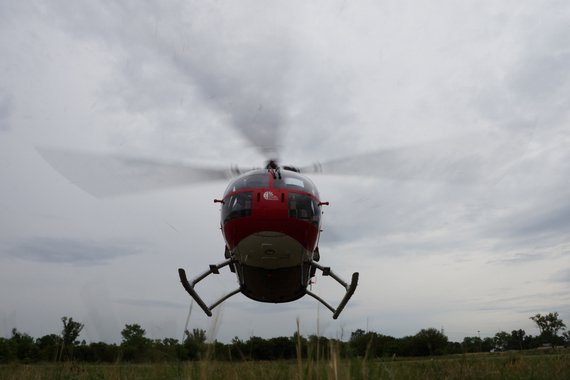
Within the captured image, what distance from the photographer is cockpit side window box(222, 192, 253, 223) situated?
11.9 m

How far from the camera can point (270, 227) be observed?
38.5 ft

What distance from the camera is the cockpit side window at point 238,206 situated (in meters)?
11.9

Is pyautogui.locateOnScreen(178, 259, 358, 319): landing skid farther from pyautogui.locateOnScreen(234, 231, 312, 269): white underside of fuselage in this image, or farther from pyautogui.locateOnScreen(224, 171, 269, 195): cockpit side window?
pyautogui.locateOnScreen(224, 171, 269, 195): cockpit side window

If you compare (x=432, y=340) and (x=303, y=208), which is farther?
(x=303, y=208)

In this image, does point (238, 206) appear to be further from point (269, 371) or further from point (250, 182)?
point (269, 371)

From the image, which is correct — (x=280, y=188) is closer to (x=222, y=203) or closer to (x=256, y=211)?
(x=256, y=211)

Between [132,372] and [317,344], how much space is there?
2135 mm

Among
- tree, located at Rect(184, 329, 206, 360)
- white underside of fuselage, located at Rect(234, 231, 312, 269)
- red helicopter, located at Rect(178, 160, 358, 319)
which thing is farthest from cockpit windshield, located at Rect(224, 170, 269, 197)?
tree, located at Rect(184, 329, 206, 360)

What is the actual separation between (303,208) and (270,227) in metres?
1.13

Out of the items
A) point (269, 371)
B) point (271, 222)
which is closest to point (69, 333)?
point (269, 371)

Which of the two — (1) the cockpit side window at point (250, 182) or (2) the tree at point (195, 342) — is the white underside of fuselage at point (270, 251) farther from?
(2) the tree at point (195, 342)

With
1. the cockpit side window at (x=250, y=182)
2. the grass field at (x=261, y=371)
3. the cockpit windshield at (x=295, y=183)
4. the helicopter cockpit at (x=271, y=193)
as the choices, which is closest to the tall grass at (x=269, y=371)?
the grass field at (x=261, y=371)

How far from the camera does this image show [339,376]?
2.36m

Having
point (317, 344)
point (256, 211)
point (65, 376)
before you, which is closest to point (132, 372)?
point (65, 376)
